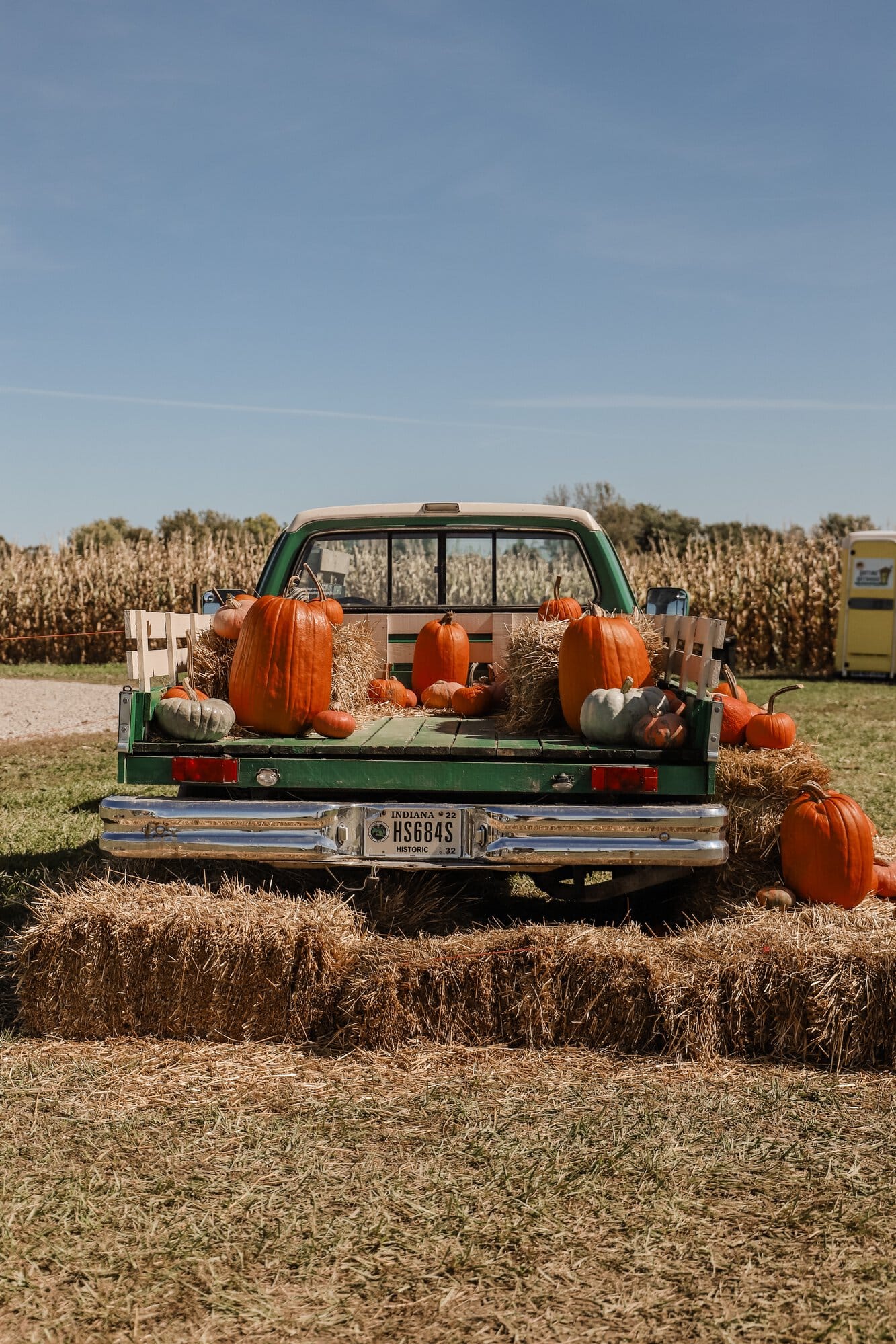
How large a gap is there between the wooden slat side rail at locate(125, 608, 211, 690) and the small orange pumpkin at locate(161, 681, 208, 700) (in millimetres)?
84

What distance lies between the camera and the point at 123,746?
4.42 meters

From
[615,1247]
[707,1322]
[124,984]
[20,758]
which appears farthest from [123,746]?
[20,758]

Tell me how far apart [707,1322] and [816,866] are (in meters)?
2.57

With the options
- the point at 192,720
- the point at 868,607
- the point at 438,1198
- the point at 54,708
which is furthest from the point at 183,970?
the point at 868,607

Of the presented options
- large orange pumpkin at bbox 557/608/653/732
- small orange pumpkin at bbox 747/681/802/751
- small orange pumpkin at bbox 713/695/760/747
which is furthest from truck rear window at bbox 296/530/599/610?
large orange pumpkin at bbox 557/608/653/732

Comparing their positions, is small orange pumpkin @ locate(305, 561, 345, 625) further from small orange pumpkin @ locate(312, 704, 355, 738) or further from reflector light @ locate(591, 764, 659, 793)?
reflector light @ locate(591, 764, 659, 793)

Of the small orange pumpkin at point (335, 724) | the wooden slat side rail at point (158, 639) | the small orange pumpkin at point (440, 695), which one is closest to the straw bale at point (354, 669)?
the small orange pumpkin at point (440, 695)

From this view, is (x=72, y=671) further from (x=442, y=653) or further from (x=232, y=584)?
(x=442, y=653)

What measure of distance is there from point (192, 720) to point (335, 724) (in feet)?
1.83

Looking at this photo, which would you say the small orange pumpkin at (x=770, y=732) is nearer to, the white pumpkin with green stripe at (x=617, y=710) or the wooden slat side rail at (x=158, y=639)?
the white pumpkin with green stripe at (x=617, y=710)

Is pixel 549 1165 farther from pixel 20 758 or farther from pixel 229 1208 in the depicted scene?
pixel 20 758

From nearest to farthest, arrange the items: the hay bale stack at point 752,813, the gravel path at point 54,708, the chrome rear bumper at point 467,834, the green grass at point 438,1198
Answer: the green grass at point 438,1198 < the chrome rear bumper at point 467,834 < the hay bale stack at point 752,813 < the gravel path at point 54,708

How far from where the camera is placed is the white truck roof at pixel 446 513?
19.6 feet

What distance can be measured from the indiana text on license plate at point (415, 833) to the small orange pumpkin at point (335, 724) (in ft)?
1.57
